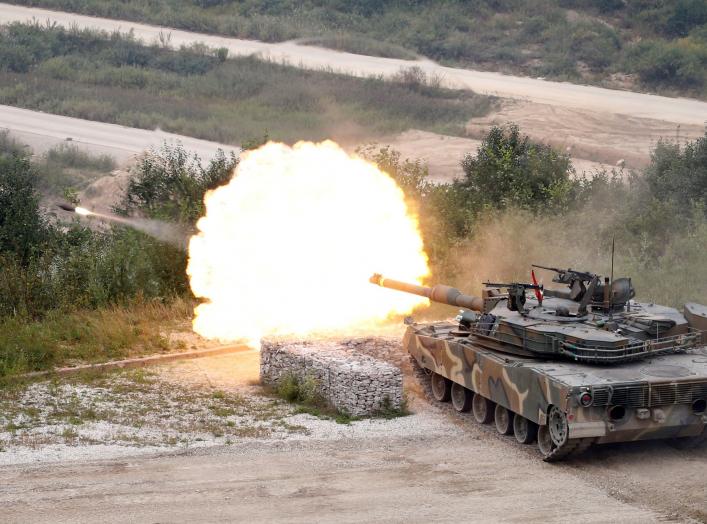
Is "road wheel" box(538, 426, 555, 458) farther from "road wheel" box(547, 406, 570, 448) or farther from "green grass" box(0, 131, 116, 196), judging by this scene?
"green grass" box(0, 131, 116, 196)

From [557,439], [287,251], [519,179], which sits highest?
[519,179]

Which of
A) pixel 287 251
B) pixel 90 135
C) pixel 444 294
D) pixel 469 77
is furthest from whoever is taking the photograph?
pixel 469 77

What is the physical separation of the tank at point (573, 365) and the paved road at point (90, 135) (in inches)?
942

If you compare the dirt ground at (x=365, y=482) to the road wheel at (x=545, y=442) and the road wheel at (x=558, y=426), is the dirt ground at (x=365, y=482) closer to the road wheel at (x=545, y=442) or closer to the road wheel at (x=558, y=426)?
the road wheel at (x=545, y=442)

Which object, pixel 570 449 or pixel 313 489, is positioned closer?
pixel 313 489

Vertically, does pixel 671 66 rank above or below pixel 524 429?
above

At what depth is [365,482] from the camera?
17.0 metres

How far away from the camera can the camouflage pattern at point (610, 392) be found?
17.5m

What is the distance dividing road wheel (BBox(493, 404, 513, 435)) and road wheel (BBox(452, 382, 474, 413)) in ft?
3.59

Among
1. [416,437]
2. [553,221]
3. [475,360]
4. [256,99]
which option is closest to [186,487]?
[416,437]

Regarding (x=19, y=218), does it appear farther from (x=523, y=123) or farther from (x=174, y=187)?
(x=523, y=123)

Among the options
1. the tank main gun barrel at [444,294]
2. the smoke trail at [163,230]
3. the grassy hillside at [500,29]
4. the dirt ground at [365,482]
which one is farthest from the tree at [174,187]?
the grassy hillside at [500,29]

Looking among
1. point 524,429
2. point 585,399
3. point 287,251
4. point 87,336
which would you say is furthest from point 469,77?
point 585,399

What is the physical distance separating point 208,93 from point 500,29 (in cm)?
1616
